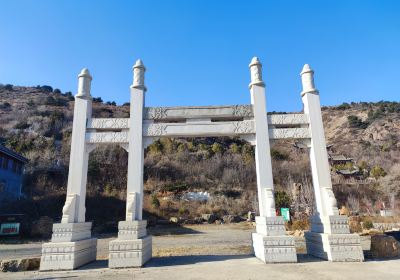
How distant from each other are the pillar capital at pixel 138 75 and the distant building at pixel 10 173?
19.9 metres

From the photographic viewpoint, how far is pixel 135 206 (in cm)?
773

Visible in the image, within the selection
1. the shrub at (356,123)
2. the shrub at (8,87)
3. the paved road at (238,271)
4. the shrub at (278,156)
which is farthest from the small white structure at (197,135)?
the shrub at (8,87)

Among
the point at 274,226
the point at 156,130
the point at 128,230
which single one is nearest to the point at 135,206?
the point at 128,230

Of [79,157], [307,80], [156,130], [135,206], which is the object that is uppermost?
[307,80]

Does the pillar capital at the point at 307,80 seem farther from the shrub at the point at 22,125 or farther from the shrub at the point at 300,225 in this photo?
the shrub at the point at 22,125

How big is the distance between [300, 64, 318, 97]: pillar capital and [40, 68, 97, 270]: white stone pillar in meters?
6.49

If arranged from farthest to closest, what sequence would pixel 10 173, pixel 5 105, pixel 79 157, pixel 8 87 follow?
pixel 8 87 → pixel 5 105 → pixel 10 173 → pixel 79 157

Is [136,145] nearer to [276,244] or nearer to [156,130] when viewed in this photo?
[156,130]

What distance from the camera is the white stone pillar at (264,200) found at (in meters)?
7.17

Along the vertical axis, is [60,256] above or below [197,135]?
below

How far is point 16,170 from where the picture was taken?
84.7ft

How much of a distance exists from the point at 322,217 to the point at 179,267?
12.9 ft

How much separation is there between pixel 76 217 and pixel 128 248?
184 centimetres

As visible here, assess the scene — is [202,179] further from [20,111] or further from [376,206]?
[20,111]
